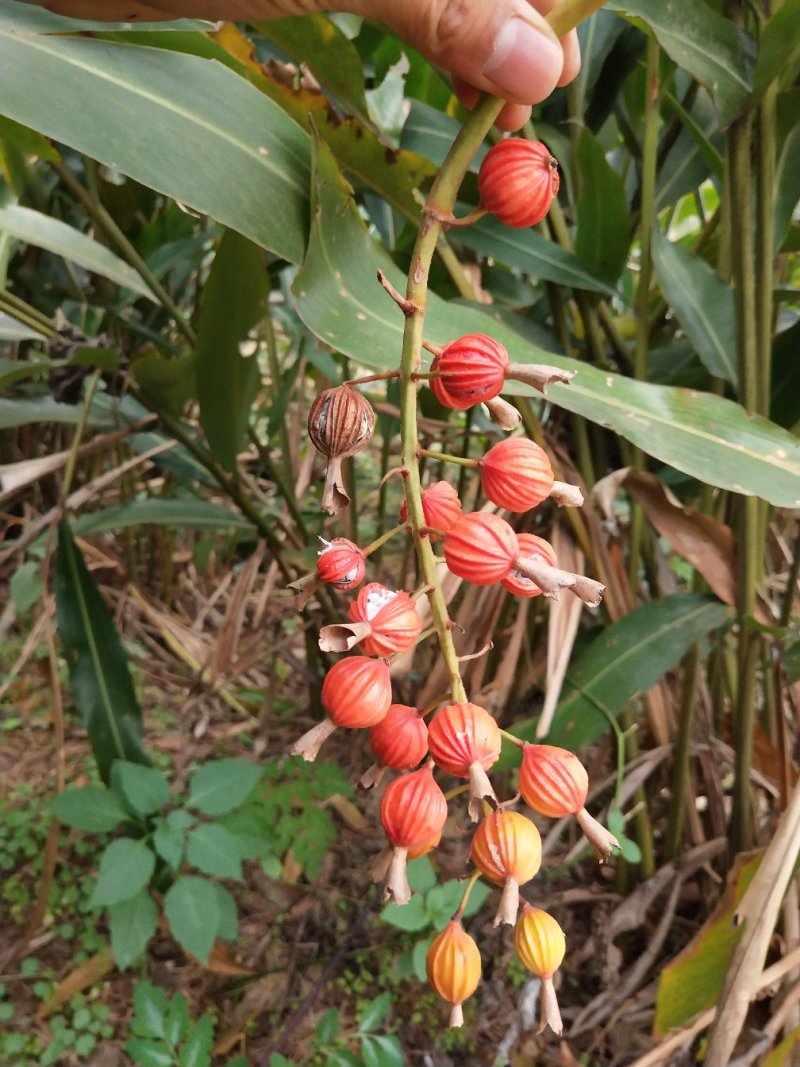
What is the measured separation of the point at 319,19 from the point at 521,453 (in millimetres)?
489

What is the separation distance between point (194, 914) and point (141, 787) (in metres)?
0.15

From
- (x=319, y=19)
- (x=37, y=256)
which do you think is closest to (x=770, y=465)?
(x=319, y=19)

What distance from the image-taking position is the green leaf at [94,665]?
0.97 meters

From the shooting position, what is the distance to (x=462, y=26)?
1.30 ft

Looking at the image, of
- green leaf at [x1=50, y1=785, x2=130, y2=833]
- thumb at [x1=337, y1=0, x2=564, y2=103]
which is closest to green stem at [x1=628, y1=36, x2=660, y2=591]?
thumb at [x1=337, y1=0, x2=564, y2=103]

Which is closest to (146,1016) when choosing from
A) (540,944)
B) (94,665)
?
(94,665)

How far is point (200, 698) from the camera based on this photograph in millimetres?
1403

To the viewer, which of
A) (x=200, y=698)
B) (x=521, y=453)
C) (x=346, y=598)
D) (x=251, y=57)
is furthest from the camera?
(x=200, y=698)

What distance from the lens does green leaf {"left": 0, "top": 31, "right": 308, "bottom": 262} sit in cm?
43

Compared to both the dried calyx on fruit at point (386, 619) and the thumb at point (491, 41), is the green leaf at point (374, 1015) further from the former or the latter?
the thumb at point (491, 41)

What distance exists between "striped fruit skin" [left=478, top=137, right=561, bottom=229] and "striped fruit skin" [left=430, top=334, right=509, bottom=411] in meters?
0.10

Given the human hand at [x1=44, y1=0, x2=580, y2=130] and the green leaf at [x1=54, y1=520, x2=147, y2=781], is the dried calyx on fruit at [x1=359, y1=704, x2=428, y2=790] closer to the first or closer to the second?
the human hand at [x1=44, y1=0, x2=580, y2=130]

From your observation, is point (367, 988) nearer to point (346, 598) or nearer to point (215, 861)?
point (215, 861)

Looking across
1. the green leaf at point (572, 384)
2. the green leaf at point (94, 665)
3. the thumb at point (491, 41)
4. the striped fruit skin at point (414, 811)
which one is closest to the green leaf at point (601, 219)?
the green leaf at point (572, 384)
